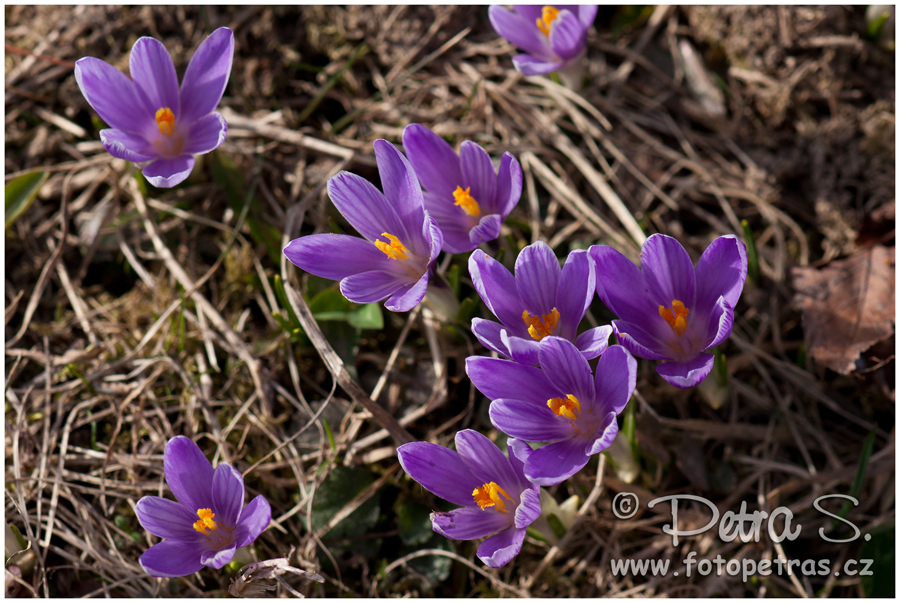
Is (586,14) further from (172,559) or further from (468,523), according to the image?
(172,559)

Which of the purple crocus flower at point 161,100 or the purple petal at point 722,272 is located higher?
the purple crocus flower at point 161,100

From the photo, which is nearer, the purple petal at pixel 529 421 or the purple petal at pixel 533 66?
the purple petal at pixel 529 421

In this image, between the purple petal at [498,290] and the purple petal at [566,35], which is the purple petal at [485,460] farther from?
the purple petal at [566,35]

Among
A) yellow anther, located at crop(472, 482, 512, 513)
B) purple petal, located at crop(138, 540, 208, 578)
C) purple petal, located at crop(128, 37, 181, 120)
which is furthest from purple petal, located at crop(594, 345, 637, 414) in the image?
purple petal, located at crop(128, 37, 181, 120)

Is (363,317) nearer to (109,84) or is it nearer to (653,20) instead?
(109,84)

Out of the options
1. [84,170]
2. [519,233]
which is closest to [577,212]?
[519,233]

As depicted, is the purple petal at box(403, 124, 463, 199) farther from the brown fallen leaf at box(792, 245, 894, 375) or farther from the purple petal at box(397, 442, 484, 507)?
the brown fallen leaf at box(792, 245, 894, 375)

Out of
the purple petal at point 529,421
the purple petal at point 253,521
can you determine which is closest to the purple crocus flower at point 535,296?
the purple petal at point 529,421
